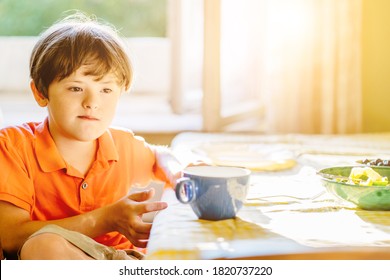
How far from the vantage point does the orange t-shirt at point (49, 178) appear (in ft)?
3.56

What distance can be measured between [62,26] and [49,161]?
0.94 feet

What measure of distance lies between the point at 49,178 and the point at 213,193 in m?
0.43

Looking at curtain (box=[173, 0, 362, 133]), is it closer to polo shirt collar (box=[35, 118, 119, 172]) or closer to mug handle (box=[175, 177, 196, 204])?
polo shirt collar (box=[35, 118, 119, 172])

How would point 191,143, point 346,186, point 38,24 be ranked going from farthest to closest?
point 38,24, point 191,143, point 346,186

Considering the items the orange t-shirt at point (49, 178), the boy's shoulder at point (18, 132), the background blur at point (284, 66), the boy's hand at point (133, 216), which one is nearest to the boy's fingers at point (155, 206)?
the boy's hand at point (133, 216)

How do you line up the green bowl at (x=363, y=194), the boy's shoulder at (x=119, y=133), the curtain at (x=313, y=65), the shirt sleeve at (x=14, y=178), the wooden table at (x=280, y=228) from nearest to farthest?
the wooden table at (x=280, y=228)
the green bowl at (x=363, y=194)
the shirt sleeve at (x=14, y=178)
the boy's shoulder at (x=119, y=133)
the curtain at (x=313, y=65)

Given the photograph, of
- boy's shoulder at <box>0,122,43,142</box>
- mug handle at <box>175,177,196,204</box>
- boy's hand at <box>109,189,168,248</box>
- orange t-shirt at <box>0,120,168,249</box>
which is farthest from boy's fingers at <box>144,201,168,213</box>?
boy's shoulder at <box>0,122,43,142</box>

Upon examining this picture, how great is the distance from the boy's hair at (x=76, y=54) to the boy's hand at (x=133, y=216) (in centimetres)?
28

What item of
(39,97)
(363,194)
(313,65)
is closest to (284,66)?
(313,65)

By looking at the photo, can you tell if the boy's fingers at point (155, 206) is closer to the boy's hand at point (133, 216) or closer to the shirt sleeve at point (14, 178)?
the boy's hand at point (133, 216)

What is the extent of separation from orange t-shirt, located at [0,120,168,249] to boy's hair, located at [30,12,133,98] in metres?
0.11
